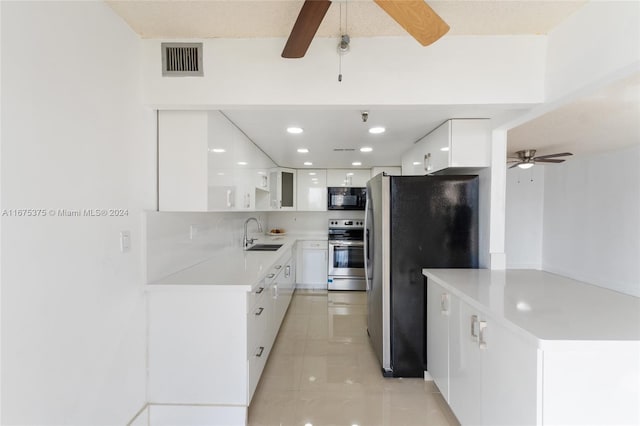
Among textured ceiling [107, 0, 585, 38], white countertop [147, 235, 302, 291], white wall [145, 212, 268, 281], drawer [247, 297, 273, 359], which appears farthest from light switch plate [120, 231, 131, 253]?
textured ceiling [107, 0, 585, 38]

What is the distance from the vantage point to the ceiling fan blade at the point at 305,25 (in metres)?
0.95

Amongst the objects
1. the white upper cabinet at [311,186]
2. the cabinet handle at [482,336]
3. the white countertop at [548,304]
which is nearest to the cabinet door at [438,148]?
the white countertop at [548,304]

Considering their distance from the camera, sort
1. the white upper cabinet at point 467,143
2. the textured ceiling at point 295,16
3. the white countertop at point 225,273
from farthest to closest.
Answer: the white upper cabinet at point 467,143, the white countertop at point 225,273, the textured ceiling at point 295,16

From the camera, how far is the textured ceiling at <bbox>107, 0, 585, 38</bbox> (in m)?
1.28

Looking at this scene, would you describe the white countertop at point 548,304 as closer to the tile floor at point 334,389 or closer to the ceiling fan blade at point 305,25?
the tile floor at point 334,389

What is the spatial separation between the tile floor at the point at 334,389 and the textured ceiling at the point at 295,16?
2.32 m

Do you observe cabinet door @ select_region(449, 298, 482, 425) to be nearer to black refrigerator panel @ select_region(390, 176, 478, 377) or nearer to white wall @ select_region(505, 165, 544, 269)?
black refrigerator panel @ select_region(390, 176, 478, 377)

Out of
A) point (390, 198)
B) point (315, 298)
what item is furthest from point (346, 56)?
point (315, 298)

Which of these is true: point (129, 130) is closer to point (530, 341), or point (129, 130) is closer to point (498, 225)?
point (530, 341)

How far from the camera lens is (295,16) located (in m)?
1.36

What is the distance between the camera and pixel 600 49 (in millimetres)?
1194

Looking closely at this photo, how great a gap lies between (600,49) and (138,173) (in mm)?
2342

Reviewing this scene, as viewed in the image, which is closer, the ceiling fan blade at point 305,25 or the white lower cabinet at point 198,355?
the ceiling fan blade at point 305,25

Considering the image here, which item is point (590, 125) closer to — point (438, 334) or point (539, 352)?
point (438, 334)
